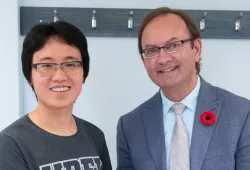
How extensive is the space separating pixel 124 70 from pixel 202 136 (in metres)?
1.03

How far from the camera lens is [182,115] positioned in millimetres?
1512

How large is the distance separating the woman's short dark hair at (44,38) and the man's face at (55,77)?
2 centimetres

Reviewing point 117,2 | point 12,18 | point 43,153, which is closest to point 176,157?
point 43,153

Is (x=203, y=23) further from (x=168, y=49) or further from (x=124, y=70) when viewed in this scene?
(x=168, y=49)

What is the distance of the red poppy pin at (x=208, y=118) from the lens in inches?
56.7

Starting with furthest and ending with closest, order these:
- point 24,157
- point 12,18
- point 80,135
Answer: point 12,18, point 80,135, point 24,157

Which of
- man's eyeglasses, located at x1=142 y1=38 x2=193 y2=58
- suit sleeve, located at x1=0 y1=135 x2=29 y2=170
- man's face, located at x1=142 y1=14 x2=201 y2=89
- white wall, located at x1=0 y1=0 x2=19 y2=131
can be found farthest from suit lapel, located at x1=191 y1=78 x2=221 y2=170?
white wall, located at x1=0 y1=0 x2=19 y2=131

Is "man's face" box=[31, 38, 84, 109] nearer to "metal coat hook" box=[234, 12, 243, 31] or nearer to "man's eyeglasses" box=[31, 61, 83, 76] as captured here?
"man's eyeglasses" box=[31, 61, 83, 76]

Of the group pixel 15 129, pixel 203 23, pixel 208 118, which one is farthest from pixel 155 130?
pixel 203 23

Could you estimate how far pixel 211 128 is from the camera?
1.44 meters

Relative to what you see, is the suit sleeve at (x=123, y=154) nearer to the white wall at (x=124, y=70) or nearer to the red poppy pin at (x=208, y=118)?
the red poppy pin at (x=208, y=118)

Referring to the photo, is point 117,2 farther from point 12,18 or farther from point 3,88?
point 3,88

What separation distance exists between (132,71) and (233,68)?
0.72 meters

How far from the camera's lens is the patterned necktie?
141cm
